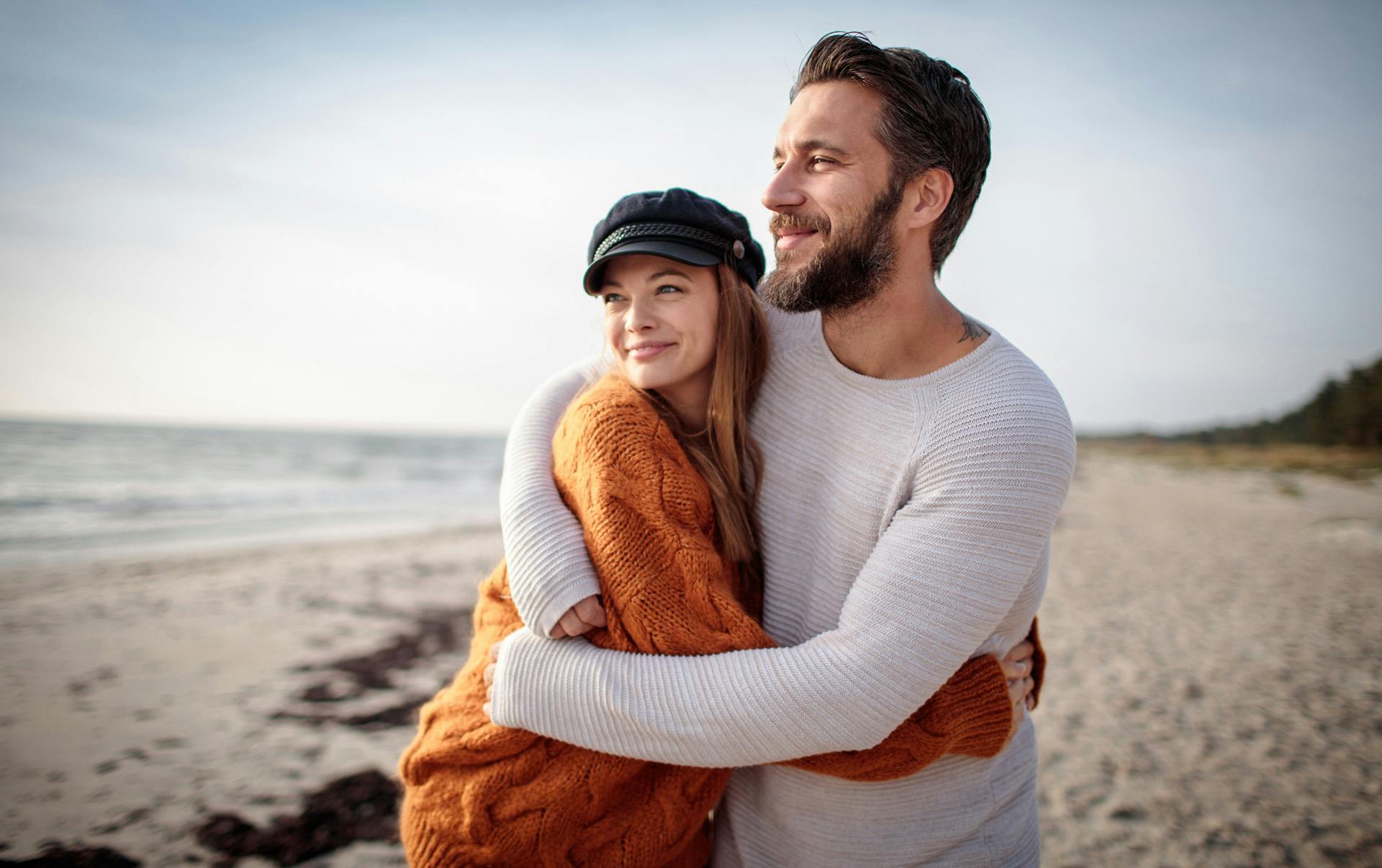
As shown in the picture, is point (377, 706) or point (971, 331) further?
point (377, 706)

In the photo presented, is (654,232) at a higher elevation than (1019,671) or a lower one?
higher

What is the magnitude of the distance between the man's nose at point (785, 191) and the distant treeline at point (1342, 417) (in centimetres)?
4113

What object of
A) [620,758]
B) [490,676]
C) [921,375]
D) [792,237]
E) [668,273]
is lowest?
[620,758]

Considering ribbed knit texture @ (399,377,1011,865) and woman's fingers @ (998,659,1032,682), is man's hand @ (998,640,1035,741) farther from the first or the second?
ribbed knit texture @ (399,377,1011,865)

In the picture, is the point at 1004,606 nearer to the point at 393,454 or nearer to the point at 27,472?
the point at 27,472

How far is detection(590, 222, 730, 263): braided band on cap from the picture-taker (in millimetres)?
1787

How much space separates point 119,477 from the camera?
15.9 meters

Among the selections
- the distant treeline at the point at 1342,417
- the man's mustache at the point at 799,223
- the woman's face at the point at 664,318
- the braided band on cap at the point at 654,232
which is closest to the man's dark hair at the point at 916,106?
the man's mustache at the point at 799,223

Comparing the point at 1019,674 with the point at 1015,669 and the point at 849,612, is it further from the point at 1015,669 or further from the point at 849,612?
the point at 849,612

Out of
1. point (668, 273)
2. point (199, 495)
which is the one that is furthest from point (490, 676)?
point (199, 495)

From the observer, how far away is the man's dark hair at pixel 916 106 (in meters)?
1.66

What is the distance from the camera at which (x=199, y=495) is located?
47.5 ft

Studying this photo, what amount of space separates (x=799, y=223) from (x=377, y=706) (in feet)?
14.4

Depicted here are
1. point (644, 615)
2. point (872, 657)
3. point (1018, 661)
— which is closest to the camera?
point (872, 657)
